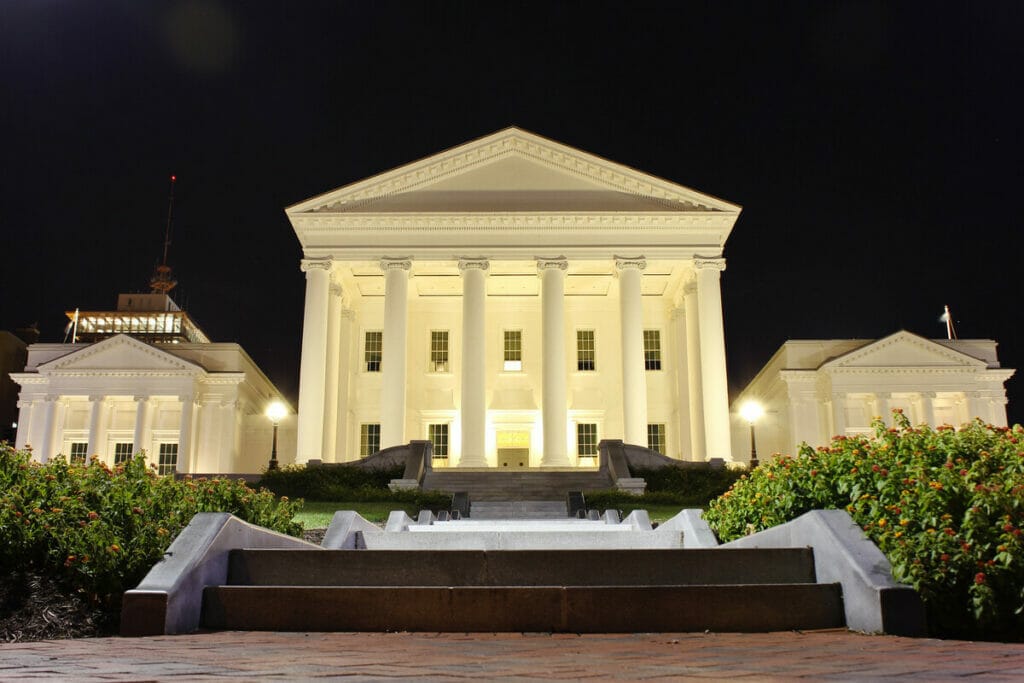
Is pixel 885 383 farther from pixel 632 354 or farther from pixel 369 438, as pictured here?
pixel 369 438

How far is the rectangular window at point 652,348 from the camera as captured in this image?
50531 millimetres

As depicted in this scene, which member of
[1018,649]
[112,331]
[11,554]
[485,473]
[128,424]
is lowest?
[1018,649]

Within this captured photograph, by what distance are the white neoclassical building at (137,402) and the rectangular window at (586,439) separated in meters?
19.3

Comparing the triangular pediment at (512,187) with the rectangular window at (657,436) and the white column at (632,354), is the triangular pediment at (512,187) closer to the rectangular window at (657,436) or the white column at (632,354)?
the white column at (632,354)

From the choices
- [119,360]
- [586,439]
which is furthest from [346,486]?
[119,360]

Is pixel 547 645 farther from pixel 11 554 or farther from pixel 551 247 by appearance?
pixel 551 247

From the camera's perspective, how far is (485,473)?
3431 cm

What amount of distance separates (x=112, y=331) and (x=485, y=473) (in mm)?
62543

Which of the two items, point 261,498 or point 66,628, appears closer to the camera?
point 66,628

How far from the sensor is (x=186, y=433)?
167ft

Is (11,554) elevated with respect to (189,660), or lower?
elevated

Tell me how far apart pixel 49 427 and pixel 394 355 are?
2164 centimetres

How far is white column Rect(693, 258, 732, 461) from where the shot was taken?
134 feet

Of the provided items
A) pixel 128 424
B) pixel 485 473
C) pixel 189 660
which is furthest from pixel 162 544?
pixel 128 424
